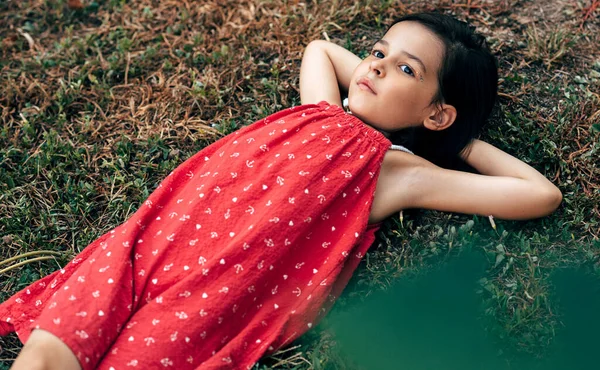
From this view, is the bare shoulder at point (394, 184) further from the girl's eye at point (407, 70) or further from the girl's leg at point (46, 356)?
the girl's leg at point (46, 356)


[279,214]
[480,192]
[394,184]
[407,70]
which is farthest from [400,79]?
[279,214]

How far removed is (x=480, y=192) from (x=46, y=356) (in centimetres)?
182

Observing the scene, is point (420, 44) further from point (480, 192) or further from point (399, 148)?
point (480, 192)

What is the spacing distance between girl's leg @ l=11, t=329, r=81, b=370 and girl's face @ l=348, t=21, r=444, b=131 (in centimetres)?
154

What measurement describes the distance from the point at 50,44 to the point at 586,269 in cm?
329

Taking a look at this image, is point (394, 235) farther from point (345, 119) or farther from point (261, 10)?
point (261, 10)

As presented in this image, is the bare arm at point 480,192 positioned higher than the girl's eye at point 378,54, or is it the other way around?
the girl's eye at point 378,54

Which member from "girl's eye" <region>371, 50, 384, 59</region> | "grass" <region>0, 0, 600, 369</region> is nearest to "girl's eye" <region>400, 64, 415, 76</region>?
"girl's eye" <region>371, 50, 384, 59</region>

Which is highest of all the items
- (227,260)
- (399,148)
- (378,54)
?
(378,54)

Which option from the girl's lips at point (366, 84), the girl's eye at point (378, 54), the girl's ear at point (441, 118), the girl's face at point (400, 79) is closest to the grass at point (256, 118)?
the girl's ear at point (441, 118)

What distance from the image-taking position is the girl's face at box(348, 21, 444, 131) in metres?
2.81

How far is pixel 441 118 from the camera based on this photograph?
9.66 ft

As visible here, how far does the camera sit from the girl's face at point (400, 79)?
281 cm

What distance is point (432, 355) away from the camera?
2.36 metres
